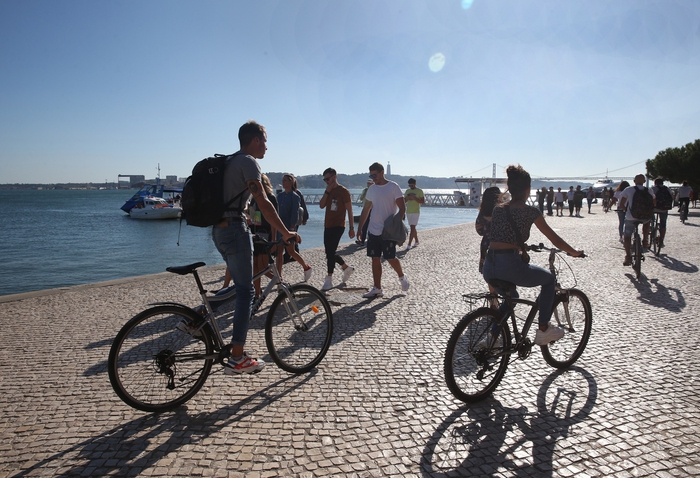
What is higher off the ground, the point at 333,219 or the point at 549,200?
the point at 549,200

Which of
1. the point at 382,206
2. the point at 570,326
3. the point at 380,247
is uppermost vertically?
the point at 382,206

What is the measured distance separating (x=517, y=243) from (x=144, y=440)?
9.14ft

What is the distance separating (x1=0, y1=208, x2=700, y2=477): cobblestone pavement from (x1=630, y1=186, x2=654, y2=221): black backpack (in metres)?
3.53

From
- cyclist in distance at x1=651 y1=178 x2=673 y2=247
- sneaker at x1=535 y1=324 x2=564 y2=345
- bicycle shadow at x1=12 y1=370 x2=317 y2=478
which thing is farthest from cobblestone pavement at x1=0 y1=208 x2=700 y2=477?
cyclist in distance at x1=651 y1=178 x2=673 y2=247

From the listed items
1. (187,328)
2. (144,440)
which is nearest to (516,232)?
(187,328)

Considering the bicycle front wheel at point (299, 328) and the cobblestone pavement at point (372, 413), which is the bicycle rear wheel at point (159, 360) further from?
the bicycle front wheel at point (299, 328)

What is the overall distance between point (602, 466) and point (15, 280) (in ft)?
52.7

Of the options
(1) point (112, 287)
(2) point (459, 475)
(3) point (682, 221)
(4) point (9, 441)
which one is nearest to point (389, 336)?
(2) point (459, 475)

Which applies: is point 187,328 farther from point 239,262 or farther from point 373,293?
point 373,293

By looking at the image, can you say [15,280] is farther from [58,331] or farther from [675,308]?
[675,308]

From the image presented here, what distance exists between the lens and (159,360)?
3.26 meters

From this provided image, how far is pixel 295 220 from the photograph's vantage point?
7582 millimetres

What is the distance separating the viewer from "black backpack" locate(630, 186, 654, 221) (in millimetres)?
8586

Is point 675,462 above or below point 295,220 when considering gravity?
below
